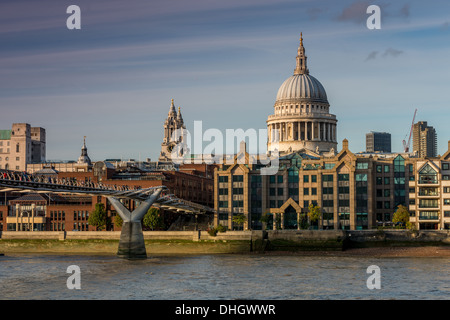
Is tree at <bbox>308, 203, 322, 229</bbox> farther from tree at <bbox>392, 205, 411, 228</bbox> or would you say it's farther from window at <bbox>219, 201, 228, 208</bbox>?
window at <bbox>219, 201, 228, 208</bbox>

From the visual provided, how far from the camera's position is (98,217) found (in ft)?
406

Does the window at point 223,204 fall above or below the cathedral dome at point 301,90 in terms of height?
below

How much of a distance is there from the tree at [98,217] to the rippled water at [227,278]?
30.0 m

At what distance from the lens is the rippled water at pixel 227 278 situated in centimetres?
5894

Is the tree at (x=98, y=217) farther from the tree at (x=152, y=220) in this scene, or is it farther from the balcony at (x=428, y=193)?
the balcony at (x=428, y=193)

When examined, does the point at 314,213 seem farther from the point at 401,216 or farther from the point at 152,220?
the point at 152,220

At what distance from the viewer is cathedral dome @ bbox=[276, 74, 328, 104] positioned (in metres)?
181

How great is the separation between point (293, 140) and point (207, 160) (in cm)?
2482

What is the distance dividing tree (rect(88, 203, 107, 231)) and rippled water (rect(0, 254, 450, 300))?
1181 inches

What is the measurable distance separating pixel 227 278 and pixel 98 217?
189ft

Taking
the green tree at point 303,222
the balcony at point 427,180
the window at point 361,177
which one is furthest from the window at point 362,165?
the green tree at point 303,222

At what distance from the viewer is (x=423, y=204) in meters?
119
